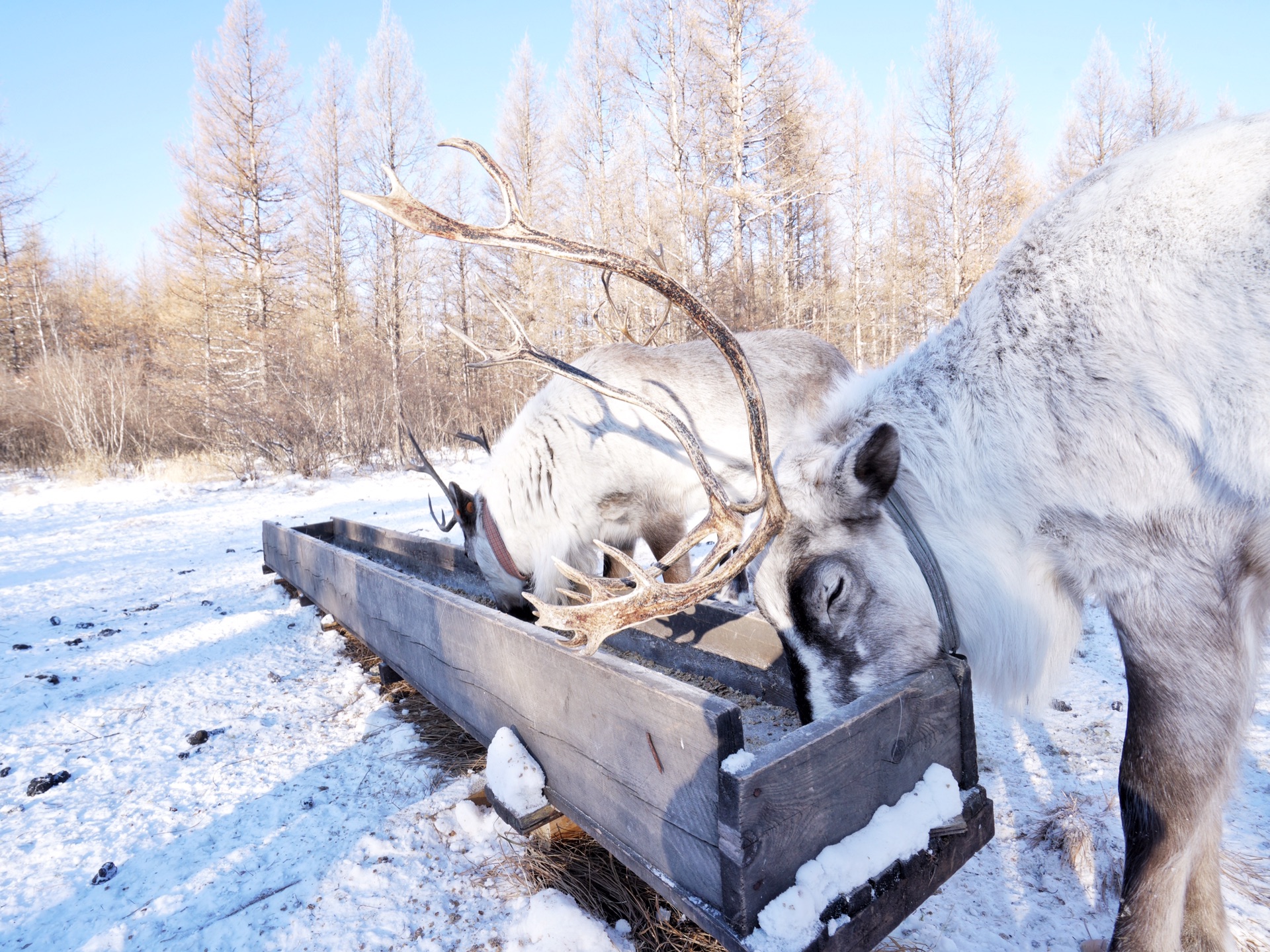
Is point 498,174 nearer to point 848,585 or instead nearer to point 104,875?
point 848,585

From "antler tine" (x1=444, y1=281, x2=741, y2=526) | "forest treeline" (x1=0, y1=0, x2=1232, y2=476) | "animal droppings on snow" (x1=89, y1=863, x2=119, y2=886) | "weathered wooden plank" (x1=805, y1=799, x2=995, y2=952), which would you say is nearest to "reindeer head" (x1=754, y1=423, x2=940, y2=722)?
"antler tine" (x1=444, y1=281, x2=741, y2=526)

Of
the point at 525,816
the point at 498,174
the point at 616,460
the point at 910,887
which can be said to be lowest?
the point at 525,816

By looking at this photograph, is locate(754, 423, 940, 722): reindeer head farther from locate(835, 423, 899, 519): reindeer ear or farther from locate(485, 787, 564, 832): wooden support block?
locate(485, 787, 564, 832): wooden support block

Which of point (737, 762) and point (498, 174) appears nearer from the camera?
point (737, 762)

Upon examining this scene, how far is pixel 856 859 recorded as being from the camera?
1.36m

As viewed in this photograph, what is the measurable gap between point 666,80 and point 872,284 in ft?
35.2

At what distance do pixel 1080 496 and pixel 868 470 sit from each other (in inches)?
19.5

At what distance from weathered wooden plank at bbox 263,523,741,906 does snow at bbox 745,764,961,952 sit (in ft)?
0.44

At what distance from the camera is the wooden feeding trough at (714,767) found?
1.26 m

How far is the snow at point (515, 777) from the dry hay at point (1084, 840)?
1.59 metres

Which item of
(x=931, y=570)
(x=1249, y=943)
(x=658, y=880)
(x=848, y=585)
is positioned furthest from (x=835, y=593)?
(x=1249, y=943)

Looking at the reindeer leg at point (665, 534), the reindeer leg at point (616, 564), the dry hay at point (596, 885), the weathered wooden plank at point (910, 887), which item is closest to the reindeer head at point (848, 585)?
the weathered wooden plank at point (910, 887)

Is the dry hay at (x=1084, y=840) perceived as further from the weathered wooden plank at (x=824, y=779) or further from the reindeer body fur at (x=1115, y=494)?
the weathered wooden plank at (x=824, y=779)

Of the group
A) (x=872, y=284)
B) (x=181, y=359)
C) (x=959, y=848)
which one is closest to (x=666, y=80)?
(x=872, y=284)
